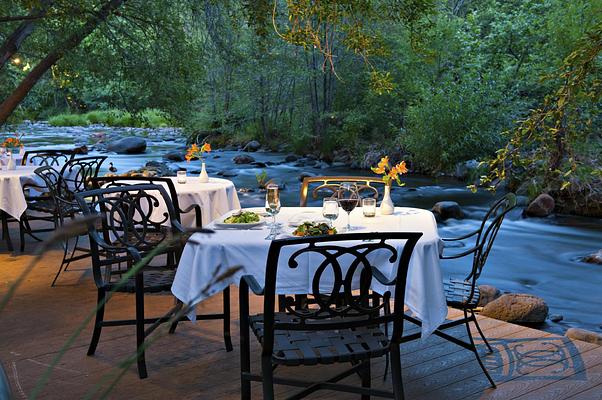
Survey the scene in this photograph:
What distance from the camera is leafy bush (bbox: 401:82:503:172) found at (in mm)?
16453

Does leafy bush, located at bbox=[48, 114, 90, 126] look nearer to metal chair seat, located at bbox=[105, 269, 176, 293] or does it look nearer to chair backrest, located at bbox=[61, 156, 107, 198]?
chair backrest, located at bbox=[61, 156, 107, 198]

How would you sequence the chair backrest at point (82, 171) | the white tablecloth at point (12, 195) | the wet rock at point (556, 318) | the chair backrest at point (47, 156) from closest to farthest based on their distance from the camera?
the wet rock at point (556, 318) → the chair backrest at point (82, 171) → the white tablecloth at point (12, 195) → the chair backrest at point (47, 156)

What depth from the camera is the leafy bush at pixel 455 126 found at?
16.5 meters

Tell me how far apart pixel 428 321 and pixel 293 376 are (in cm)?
87


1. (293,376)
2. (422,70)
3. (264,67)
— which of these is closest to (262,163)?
(264,67)

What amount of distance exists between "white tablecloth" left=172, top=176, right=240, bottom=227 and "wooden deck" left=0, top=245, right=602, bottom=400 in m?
1.13

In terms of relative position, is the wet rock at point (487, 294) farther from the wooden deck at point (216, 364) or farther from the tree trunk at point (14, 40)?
the tree trunk at point (14, 40)

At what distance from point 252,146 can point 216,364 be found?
65.1ft

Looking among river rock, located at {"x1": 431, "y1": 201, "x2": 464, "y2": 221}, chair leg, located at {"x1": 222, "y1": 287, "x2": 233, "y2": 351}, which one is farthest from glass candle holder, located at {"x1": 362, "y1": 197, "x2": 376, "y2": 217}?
river rock, located at {"x1": 431, "y1": 201, "x2": 464, "y2": 221}

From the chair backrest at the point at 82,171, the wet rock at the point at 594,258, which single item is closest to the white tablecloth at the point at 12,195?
the chair backrest at the point at 82,171

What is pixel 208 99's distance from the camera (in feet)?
79.6

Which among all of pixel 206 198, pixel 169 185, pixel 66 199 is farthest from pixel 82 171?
pixel 169 185

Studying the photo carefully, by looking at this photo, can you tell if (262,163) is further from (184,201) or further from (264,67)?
(184,201)

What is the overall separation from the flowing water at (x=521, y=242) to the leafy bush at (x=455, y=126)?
2.20 feet
